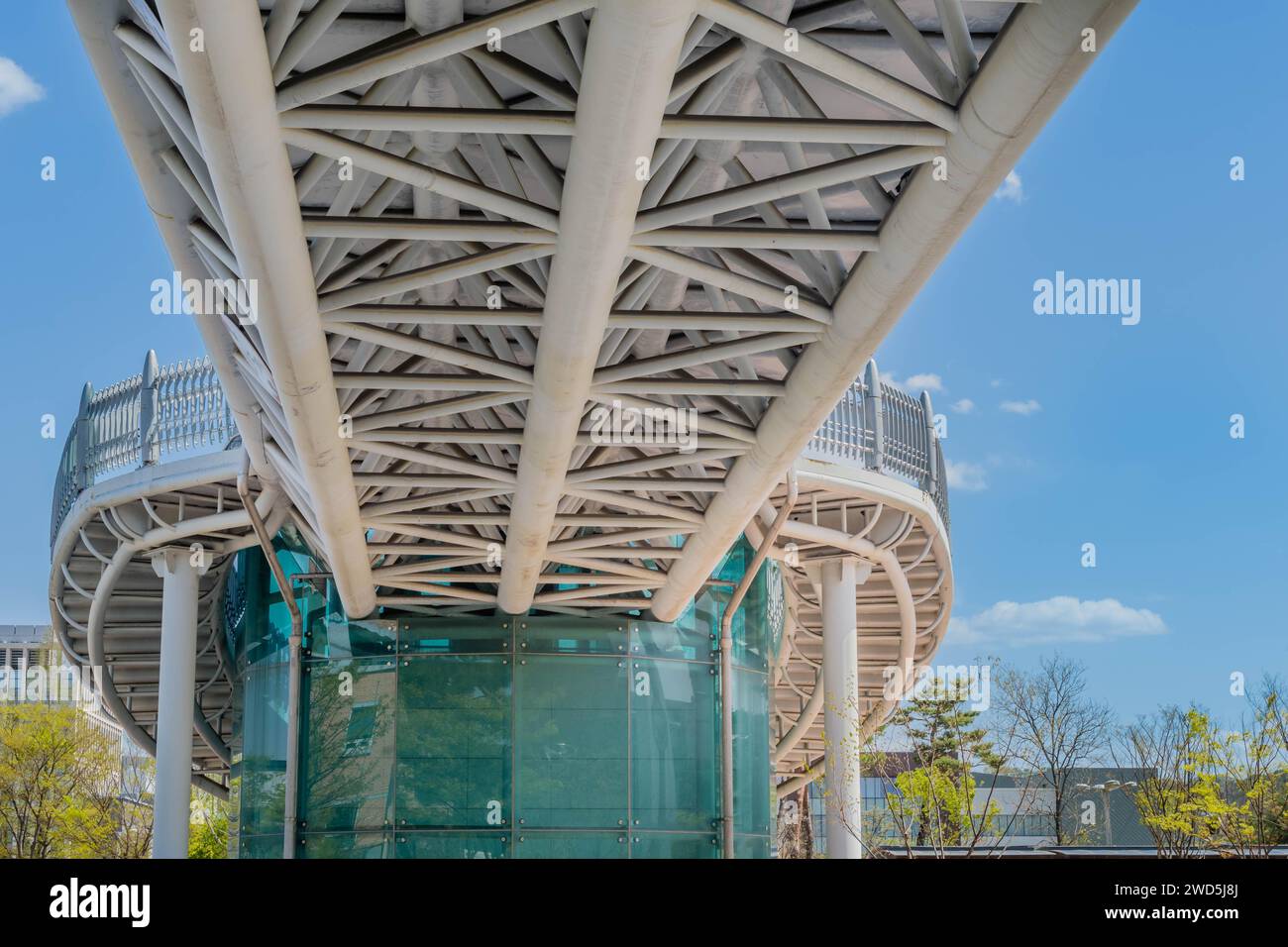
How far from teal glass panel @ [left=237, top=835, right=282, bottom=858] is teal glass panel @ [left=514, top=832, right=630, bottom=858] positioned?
12.3 feet

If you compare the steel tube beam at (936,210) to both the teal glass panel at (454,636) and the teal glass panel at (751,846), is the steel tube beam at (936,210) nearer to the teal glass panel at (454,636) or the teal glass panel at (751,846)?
the teal glass panel at (454,636)

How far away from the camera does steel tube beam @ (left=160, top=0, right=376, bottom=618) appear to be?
8.42 meters

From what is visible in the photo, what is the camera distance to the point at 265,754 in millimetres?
24141

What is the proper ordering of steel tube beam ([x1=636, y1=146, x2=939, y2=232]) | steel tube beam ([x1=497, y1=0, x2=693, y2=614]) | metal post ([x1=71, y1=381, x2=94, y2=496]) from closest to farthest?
steel tube beam ([x1=497, y1=0, x2=693, y2=614]) < steel tube beam ([x1=636, y1=146, x2=939, y2=232]) < metal post ([x1=71, y1=381, x2=94, y2=496])

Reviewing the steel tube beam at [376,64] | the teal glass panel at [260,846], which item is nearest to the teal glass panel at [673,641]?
A: the teal glass panel at [260,846]

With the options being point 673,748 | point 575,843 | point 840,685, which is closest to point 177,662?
point 575,843

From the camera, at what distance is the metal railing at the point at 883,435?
77.9 feet

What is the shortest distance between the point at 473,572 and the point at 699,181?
11283 millimetres

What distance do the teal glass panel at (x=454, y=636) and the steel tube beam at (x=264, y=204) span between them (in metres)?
6.70

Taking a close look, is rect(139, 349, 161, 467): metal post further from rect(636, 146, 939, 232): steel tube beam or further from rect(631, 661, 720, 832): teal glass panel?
rect(636, 146, 939, 232): steel tube beam

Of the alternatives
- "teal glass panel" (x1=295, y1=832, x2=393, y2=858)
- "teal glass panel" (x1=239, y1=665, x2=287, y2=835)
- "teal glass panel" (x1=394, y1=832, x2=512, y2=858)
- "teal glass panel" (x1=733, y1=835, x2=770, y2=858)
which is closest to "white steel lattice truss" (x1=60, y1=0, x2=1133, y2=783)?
"teal glass panel" (x1=394, y1=832, x2=512, y2=858)

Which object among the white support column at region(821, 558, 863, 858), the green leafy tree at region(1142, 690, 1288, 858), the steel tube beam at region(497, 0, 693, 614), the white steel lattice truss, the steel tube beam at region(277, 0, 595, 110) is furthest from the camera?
the white support column at region(821, 558, 863, 858)

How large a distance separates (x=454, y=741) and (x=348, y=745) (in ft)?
5.31
